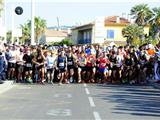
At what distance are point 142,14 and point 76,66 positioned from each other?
3202 inches

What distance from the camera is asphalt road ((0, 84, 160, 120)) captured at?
15.0m

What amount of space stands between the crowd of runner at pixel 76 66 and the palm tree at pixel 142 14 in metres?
80.4

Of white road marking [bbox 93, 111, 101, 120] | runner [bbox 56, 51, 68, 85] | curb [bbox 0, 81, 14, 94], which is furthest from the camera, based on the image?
runner [bbox 56, 51, 68, 85]

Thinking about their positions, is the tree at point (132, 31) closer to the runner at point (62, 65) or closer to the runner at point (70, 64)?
the runner at point (70, 64)

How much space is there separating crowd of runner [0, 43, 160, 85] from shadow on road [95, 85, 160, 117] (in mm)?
4052

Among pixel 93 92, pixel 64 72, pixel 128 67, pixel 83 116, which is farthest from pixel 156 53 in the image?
pixel 83 116

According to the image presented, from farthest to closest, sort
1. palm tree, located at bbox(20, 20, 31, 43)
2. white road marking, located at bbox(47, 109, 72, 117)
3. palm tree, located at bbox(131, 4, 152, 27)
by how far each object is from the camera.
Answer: palm tree, located at bbox(20, 20, 31, 43)
palm tree, located at bbox(131, 4, 152, 27)
white road marking, located at bbox(47, 109, 72, 117)

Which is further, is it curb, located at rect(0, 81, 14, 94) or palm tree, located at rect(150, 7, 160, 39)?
palm tree, located at rect(150, 7, 160, 39)

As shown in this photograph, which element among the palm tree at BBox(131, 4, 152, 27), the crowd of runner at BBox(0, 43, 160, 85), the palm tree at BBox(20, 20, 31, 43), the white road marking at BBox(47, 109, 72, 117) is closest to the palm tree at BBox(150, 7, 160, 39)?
the palm tree at BBox(131, 4, 152, 27)

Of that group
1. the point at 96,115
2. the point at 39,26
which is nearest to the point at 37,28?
the point at 39,26

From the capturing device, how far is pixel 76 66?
95.5ft

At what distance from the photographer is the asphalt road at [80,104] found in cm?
1504

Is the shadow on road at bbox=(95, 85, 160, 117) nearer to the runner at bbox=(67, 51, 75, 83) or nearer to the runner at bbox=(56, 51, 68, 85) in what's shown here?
the runner at bbox=(56, 51, 68, 85)

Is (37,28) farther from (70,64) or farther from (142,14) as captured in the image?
(70,64)
